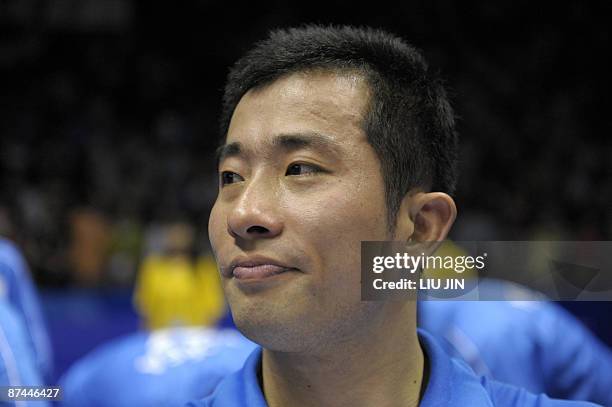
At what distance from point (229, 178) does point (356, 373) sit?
0.83 feet

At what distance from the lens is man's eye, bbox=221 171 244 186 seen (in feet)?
3.06

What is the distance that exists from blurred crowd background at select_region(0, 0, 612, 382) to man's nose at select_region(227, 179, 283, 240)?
395 mm

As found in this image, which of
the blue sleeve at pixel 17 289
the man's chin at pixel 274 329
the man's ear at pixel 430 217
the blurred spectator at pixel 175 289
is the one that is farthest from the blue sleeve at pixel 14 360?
the blurred spectator at pixel 175 289

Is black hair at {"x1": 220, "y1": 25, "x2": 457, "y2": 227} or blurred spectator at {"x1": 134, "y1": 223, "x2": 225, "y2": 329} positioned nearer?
black hair at {"x1": 220, "y1": 25, "x2": 457, "y2": 227}

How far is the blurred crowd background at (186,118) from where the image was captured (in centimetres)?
197

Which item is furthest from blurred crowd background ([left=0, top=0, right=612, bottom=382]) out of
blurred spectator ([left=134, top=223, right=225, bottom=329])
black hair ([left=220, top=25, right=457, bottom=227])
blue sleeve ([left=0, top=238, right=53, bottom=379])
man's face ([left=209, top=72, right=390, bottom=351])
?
blue sleeve ([left=0, top=238, right=53, bottom=379])

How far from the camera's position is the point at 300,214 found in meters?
0.87

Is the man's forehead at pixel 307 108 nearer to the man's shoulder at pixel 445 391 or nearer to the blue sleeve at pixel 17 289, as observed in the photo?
the man's shoulder at pixel 445 391

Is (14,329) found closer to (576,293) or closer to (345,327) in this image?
(345,327)

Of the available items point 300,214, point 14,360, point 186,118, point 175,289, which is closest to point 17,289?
point 186,118

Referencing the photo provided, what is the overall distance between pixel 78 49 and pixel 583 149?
2.56 metres

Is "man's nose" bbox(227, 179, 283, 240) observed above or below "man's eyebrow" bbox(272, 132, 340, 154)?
below

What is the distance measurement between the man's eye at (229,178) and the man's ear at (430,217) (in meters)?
0.19

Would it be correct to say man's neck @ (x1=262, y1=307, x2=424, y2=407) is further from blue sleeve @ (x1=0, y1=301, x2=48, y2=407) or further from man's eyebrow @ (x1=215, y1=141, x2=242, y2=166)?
blue sleeve @ (x1=0, y1=301, x2=48, y2=407)
